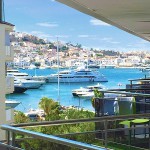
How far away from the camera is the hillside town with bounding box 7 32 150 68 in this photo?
87.2 meters

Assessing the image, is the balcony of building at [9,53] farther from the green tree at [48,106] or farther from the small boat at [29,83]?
the small boat at [29,83]

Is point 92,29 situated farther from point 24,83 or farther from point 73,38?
point 24,83

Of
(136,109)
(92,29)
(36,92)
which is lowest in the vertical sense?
(36,92)

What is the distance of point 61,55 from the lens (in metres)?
94.4

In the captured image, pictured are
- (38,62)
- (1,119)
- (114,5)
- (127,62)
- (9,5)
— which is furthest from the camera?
(9,5)

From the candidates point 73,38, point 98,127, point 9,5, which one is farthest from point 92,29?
point 98,127

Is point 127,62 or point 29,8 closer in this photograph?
point 127,62

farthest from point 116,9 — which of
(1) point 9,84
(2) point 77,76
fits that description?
(2) point 77,76

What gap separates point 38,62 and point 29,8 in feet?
109

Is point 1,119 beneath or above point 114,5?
beneath

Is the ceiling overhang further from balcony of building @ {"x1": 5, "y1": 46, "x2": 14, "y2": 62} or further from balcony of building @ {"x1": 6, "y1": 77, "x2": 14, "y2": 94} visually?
balcony of building @ {"x1": 6, "y1": 77, "x2": 14, "y2": 94}

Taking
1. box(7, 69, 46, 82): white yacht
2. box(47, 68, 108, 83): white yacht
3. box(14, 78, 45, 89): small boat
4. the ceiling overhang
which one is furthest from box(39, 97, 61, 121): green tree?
box(47, 68, 108, 83): white yacht

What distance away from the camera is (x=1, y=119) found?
1633 inches

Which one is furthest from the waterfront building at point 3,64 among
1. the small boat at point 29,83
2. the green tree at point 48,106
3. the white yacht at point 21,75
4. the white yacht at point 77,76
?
the white yacht at point 77,76
